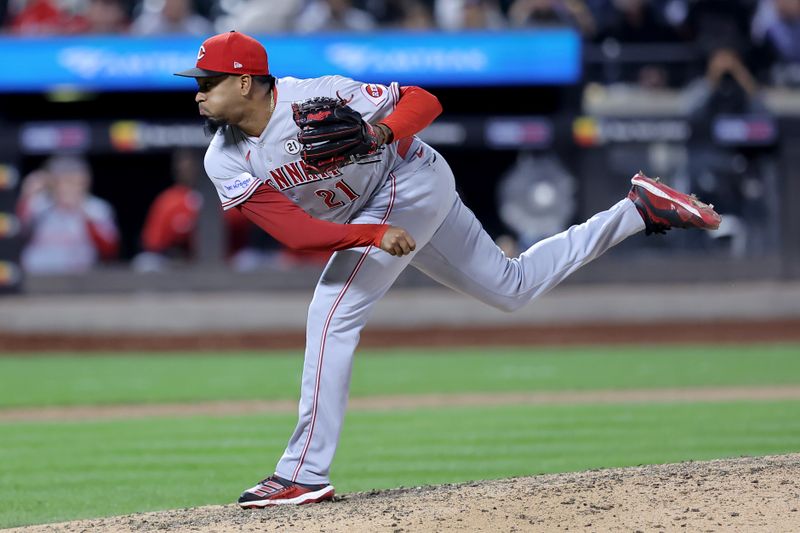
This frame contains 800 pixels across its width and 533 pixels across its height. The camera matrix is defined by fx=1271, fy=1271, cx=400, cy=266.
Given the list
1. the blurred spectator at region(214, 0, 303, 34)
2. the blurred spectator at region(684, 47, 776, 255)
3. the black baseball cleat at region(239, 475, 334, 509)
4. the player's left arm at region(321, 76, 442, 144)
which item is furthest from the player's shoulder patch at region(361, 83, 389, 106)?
the blurred spectator at region(684, 47, 776, 255)

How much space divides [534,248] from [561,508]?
1238 millimetres

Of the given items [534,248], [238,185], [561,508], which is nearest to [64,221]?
[534,248]

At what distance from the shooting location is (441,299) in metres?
14.6

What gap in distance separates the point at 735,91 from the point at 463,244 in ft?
32.6

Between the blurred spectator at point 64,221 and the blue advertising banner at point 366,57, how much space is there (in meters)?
1.10

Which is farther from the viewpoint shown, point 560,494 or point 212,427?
point 212,427

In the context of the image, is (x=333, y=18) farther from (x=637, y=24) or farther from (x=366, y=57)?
(x=637, y=24)

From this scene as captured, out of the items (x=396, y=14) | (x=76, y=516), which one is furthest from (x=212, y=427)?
(x=396, y=14)

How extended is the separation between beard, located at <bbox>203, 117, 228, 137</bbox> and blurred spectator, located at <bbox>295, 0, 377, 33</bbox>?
8988 mm

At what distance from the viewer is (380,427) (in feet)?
26.5

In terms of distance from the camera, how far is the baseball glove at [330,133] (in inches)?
169

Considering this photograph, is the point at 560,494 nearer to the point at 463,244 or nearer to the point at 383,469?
the point at 463,244

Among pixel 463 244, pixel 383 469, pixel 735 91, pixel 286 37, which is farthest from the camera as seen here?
pixel 735 91

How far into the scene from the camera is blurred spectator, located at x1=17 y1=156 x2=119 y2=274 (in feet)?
45.7
